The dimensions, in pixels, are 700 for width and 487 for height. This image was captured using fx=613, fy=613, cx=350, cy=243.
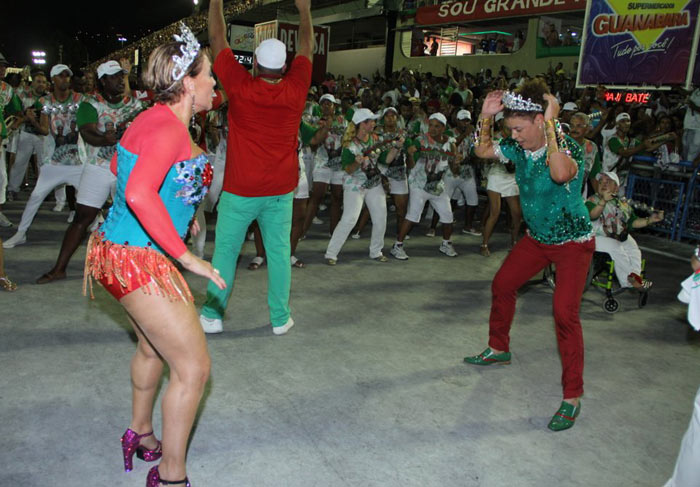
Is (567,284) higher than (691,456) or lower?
higher

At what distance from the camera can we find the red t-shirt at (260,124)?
4.46 meters

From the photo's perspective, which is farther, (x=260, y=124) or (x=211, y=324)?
(x=211, y=324)

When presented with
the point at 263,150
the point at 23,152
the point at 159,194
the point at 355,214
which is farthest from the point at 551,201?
the point at 23,152

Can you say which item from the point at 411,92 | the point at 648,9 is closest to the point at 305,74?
the point at 648,9

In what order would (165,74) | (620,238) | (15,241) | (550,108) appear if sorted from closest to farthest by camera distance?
(165,74) → (550,108) → (620,238) → (15,241)

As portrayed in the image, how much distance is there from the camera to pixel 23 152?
9.81m

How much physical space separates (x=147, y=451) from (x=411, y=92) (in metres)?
15.5

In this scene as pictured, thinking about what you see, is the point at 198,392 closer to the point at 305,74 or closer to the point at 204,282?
the point at 305,74

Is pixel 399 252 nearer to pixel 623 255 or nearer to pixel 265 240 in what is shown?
pixel 623 255

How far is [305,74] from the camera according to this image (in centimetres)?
460

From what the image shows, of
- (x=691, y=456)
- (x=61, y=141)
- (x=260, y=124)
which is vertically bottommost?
(x=691, y=456)

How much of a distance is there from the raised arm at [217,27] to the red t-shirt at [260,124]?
2.3 inches

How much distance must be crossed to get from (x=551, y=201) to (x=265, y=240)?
2.22m

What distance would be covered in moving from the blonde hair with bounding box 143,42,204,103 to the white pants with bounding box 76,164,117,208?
141 inches
